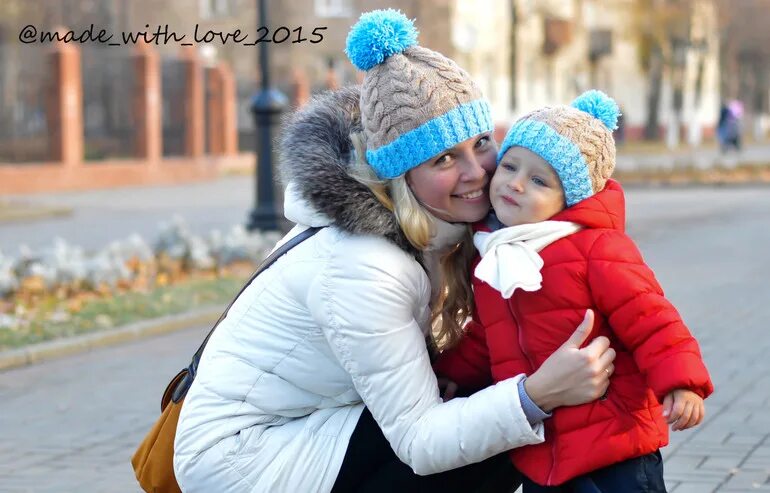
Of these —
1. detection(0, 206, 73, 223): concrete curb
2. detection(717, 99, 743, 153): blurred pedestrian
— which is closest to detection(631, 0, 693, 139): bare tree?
detection(717, 99, 743, 153): blurred pedestrian

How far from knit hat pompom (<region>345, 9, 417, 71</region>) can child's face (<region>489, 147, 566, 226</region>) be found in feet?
1.29

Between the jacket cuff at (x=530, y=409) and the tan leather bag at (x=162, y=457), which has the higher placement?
the jacket cuff at (x=530, y=409)

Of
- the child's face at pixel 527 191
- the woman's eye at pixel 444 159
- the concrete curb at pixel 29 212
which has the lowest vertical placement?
the concrete curb at pixel 29 212

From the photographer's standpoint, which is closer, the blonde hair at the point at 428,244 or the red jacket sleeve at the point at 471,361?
the blonde hair at the point at 428,244

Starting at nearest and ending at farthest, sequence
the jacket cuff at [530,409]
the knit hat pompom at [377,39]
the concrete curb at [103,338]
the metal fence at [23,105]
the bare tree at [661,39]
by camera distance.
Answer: the jacket cuff at [530,409] → the knit hat pompom at [377,39] → the concrete curb at [103,338] → the metal fence at [23,105] → the bare tree at [661,39]

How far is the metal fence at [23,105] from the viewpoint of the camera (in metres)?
30.2

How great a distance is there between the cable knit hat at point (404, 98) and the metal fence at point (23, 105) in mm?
27055

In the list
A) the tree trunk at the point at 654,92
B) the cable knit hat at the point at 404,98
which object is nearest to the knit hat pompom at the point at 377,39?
the cable knit hat at the point at 404,98

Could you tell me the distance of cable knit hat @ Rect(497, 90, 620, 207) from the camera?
10.9 ft

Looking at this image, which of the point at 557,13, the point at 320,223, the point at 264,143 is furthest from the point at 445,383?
the point at 557,13

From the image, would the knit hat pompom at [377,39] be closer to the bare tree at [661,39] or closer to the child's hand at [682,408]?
the child's hand at [682,408]

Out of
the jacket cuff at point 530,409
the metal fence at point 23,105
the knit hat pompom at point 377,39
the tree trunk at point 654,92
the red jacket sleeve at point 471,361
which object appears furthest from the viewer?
the tree trunk at point 654,92

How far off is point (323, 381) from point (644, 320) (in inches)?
33.1

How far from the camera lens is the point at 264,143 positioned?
1452 cm
